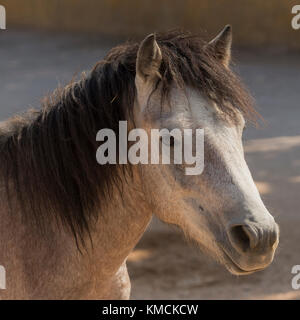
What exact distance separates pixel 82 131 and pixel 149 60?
422 millimetres

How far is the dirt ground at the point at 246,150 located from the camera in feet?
16.7

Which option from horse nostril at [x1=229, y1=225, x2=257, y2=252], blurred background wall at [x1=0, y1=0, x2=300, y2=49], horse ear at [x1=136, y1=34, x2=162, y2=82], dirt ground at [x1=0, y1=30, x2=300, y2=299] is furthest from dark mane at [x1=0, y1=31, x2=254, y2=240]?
blurred background wall at [x1=0, y1=0, x2=300, y2=49]

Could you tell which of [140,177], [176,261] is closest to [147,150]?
[140,177]

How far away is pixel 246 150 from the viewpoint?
6.98m

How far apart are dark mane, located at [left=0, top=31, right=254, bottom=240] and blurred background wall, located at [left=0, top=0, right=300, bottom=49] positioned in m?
8.24

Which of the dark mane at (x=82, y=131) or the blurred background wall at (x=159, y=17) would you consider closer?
the dark mane at (x=82, y=131)

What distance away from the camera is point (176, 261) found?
209 inches

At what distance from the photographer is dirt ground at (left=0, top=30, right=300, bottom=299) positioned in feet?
16.7

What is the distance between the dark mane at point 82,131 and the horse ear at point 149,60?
4cm

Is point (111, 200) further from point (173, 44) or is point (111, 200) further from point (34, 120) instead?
point (173, 44)

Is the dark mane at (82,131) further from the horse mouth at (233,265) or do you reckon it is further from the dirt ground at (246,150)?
the dirt ground at (246,150)

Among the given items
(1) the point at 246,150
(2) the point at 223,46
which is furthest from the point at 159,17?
(2) the point at 223,46

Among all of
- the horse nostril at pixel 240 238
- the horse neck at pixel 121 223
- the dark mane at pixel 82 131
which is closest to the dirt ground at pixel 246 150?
the horse neck at pixel 121 223
